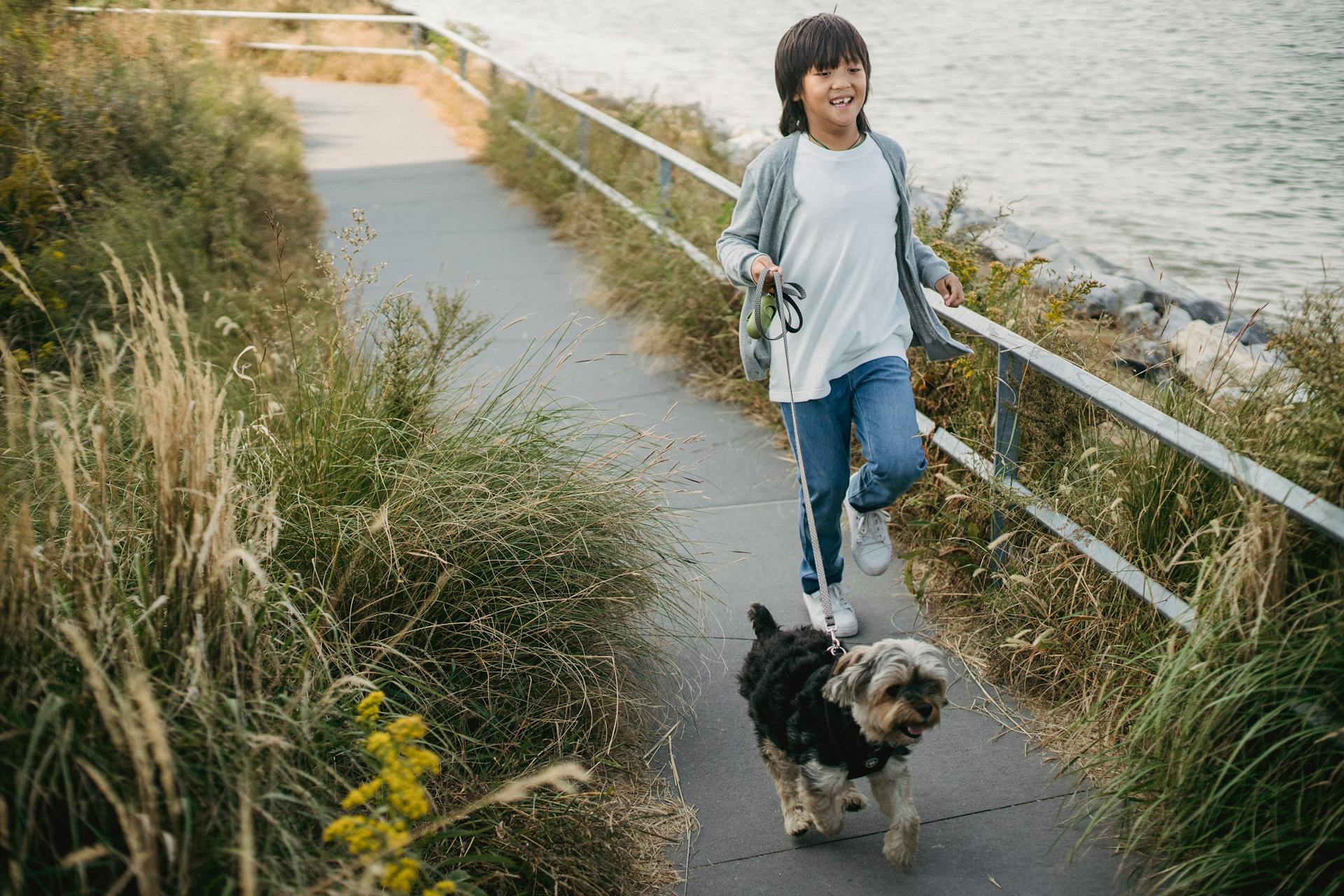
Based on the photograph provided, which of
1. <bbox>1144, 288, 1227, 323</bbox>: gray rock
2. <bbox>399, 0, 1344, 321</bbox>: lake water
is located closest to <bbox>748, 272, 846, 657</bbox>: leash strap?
<bbox>399, 0, 1344, 321</bbox>: lake water

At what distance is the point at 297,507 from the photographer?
3.60 meters

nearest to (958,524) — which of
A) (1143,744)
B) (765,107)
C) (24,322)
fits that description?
(1143,744)

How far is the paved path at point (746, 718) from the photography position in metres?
3.27

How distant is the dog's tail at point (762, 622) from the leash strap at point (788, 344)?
186mm

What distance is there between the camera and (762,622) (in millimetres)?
3645

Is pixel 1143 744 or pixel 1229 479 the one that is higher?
pixel 1229 479

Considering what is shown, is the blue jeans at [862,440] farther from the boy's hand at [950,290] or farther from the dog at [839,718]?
the dog at [839,718]

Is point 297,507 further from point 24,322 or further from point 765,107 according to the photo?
point 765,107

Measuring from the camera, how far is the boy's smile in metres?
3.82

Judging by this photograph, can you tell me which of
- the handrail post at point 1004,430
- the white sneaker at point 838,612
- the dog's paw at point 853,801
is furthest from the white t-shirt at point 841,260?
the dog's paw at point 853,801

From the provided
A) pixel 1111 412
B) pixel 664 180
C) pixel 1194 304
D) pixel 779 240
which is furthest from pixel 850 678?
pixel 1194 304

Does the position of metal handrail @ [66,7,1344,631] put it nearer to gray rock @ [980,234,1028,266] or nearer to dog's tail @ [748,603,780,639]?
dog's tail @ [748,603,780,639]

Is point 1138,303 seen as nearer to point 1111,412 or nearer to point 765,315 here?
point 1111,412

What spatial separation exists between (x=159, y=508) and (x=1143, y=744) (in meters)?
2.69
